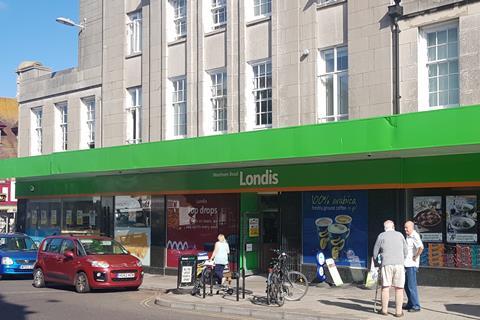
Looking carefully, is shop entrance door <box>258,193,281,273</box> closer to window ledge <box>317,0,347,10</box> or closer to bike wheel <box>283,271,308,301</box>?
window ledge <box>317,0,347,10</box>

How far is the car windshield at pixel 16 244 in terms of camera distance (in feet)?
70.0

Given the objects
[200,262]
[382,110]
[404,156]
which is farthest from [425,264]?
[200,262]

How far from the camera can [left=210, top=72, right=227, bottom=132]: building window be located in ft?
70.1

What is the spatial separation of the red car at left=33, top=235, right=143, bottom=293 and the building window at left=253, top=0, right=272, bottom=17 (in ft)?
28.1

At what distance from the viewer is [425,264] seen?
15727mm

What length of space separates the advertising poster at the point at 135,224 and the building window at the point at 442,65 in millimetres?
10723

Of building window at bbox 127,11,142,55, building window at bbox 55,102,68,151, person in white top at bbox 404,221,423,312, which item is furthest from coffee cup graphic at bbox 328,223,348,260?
building window at bbox 55,102,68,151

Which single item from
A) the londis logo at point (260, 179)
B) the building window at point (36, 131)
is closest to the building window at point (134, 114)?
the londis logo at point (260, 179)

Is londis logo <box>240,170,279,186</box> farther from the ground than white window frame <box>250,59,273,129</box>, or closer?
closer

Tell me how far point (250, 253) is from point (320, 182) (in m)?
3.81

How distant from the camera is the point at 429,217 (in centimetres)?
1579

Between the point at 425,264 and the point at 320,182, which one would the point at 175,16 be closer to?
the point at 320,182

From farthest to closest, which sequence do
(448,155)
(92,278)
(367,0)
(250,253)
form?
(250,253)
(367,0)
(92,278)
(448,155)

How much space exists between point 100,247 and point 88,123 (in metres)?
10.7
